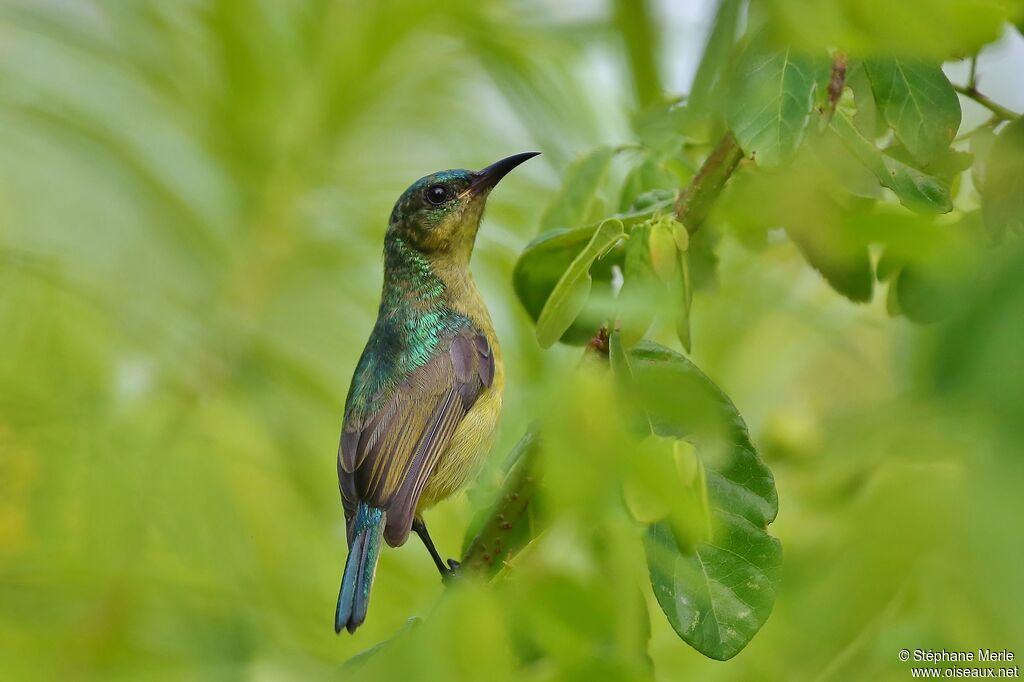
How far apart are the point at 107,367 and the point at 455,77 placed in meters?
1.98

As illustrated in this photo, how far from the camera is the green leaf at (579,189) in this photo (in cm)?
246

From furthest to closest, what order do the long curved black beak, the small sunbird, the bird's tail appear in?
1. the long curved black beak
2. the small sunbird
3. the bird's tail

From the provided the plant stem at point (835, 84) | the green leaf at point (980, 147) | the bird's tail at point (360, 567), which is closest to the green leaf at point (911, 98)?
the plant stem at point (835, 84)

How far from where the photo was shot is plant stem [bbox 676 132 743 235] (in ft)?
6.22

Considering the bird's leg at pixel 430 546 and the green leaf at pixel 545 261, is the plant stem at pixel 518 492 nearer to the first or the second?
the green leaf at pixel 545 261

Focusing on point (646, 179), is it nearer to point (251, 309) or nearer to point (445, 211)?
point (445, 211)

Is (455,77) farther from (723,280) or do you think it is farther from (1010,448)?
(1010,448)

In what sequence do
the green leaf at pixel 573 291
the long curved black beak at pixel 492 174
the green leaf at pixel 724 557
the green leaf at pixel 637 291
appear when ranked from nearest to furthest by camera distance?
the green leaf at pixel 637 291 < the green leaf at pixel 724 557 < the green leaf at pixel 573 291 < the long curved black beak at pixel 492 174

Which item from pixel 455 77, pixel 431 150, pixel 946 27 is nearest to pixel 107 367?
pixel 431 150

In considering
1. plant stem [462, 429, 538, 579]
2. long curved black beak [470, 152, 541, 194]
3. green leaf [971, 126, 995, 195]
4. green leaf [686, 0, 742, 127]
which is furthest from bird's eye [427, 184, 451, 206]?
green leaf [971, 126, 995, 195]

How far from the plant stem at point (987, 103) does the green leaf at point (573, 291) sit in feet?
2.10

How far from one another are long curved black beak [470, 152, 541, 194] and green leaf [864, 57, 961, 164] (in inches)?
81.3

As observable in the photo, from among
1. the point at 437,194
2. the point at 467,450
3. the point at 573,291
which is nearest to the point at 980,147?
the point at 573,291

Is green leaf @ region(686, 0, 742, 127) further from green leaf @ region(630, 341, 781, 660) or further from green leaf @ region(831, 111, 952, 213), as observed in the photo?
green leaf @ region(630, 341, 781, 660)
